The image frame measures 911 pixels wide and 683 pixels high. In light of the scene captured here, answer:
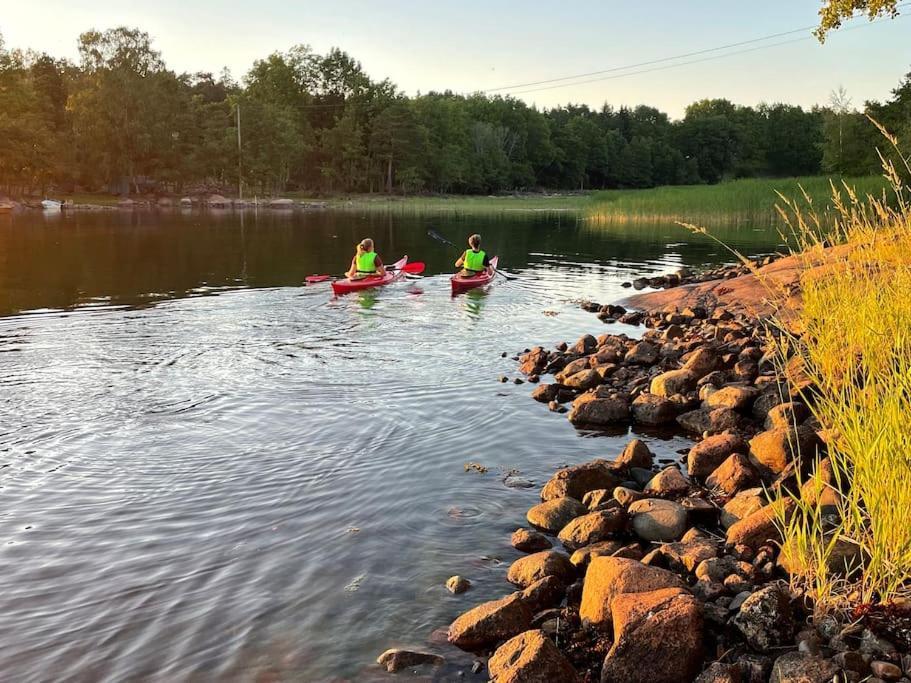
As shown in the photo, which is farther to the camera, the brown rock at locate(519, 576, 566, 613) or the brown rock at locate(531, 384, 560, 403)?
the brown rock at locate(531, 384, 560, 403)

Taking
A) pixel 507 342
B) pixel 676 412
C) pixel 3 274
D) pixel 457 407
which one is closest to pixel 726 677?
pixel 676 412

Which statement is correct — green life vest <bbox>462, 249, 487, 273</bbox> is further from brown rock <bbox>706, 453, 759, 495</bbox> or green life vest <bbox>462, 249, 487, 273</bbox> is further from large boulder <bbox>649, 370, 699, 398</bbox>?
brown rock <bbox>706, 453, 759, 495</bbox>

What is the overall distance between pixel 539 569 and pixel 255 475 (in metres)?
3.69

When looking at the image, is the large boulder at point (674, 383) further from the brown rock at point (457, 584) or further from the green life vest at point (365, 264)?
the green life vest at point (365, 264)

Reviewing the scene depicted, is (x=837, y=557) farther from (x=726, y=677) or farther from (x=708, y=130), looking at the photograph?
(x=708, y=130)

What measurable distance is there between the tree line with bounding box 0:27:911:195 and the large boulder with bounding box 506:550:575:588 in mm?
57204

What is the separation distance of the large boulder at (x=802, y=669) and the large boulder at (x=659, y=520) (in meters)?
2.03

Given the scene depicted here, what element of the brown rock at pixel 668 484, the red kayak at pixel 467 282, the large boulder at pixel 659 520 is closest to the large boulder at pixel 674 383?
the brown rock at pixel 668 484

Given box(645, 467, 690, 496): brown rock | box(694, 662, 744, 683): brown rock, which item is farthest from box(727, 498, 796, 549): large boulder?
box(694, 662, 744, 683): brown rock

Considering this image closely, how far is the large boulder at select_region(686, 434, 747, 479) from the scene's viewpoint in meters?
7.53

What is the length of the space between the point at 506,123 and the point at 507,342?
143 metres

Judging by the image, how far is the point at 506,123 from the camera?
496 ft

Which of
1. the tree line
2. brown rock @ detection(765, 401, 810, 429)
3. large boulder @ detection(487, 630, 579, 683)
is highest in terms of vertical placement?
the tree line

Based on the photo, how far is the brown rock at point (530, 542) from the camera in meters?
6.27
